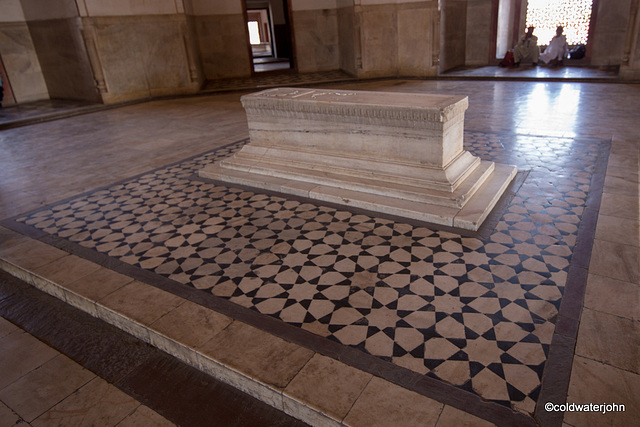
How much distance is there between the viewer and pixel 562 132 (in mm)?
4164

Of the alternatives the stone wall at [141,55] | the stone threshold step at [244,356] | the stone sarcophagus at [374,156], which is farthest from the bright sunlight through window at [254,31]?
the stone threshold step at [244,356]

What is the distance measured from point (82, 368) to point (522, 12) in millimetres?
10772

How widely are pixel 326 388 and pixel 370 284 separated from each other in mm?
670

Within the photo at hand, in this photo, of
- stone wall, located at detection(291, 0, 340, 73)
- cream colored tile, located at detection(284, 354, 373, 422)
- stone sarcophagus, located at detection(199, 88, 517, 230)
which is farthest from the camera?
stone wall, located at detection(291, 0, 340, 73)

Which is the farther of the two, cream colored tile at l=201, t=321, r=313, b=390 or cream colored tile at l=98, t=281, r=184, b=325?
cream colored tile at l=98, t=281, r=184, b=325

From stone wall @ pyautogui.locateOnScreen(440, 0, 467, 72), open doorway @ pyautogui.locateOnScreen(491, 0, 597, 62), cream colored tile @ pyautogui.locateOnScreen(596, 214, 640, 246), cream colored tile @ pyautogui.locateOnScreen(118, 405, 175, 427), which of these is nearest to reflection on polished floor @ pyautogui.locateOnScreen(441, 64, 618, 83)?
stone wall @ pyautogui.locateOnScreen(440, 0, 467, 72)

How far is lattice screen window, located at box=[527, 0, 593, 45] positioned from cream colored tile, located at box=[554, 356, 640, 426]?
938 cm

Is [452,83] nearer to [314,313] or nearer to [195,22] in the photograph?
[195,22]

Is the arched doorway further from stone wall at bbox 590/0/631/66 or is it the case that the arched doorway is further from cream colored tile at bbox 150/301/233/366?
stone wall at bbox 590/0/631/66

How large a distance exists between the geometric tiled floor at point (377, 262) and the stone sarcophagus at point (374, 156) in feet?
0.48

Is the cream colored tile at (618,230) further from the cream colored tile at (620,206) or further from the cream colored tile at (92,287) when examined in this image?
the cream colored tile at (92,287)

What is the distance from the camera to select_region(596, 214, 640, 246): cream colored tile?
2.23 m

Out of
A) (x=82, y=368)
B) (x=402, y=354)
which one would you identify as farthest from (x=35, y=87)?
(x=402, y=354)

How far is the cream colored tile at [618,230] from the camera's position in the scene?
7.32 ft
